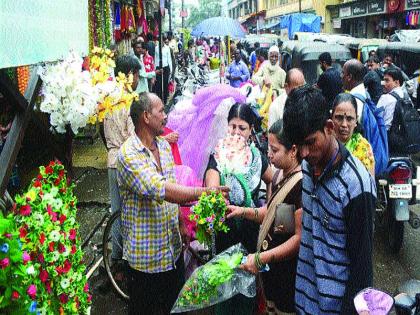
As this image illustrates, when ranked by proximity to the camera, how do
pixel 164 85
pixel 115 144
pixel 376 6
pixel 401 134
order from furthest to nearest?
pixel 376 6 → pixel 164 85 → pixel 401 134 → pixel 115 144

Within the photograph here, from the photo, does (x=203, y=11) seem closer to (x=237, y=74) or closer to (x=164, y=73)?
(x=164, y=73)

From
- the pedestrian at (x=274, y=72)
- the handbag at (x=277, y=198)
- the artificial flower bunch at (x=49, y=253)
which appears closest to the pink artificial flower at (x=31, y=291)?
the artificial flower bunch at (x=49, y=253)

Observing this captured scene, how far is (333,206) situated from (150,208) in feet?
4.31

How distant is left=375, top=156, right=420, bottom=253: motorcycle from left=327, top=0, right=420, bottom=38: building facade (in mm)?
22223

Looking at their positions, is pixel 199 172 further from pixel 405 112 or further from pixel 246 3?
pixel 246 3

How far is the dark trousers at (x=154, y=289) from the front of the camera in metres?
3.04

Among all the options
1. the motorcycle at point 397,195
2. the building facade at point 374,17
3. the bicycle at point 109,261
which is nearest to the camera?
the bicycle at point 109,261

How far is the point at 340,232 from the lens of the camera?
79.6 inches

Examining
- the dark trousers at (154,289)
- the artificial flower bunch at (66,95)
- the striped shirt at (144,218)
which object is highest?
the artificial flower bunch at (66,95)

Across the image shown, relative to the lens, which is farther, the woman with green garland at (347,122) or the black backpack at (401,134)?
the black backpack at (401,134)

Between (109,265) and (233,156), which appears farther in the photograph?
(109,265)

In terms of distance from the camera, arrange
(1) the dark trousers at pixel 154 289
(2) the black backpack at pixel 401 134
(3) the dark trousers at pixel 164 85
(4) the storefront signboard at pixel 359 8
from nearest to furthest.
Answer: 1. (1) the dark trousers at pixel 154 289
2. (2) the black backpack at pixel 401 134
3. (3) the dark trousers at pixel 164 85
4. (4) the storefront signboard at pixel 359 8

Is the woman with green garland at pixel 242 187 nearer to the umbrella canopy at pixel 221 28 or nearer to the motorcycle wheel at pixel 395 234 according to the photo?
the motorcycle wheel at pixel 395 234

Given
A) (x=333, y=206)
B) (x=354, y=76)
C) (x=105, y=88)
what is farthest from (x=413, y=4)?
(x=333, y=206)
